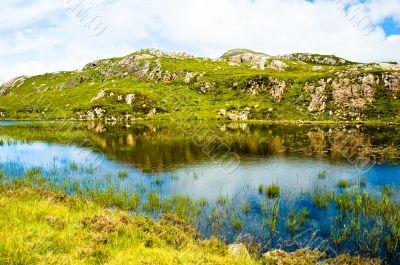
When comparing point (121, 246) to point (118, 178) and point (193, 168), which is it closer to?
point (118, 178)

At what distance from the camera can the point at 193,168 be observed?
42469 mm

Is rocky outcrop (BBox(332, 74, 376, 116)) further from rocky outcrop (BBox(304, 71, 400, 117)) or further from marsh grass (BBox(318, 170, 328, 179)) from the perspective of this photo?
marsh grass (BBox(318, 170, 328, 179))

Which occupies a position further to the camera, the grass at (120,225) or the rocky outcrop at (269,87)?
the rocky outcrop at (269,87)

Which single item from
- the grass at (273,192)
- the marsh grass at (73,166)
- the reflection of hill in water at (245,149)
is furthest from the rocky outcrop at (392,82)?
the marsh grass at (73,166)

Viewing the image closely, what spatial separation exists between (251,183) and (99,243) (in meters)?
22.6

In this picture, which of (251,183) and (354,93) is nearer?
(251,183)

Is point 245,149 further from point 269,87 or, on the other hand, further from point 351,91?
point 269,87

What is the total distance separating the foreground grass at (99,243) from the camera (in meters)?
12.3

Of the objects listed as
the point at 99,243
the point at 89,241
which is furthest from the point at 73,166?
the point at 99,243

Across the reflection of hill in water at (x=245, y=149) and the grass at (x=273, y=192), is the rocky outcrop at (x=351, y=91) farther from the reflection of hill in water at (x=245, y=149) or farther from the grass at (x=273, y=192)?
the grass at (x=273, y=192)

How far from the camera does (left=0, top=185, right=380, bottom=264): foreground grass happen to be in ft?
40.3

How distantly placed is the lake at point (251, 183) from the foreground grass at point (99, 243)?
337 centimetres

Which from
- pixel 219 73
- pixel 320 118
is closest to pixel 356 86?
pixel 320 118

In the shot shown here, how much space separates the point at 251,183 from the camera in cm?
3450
